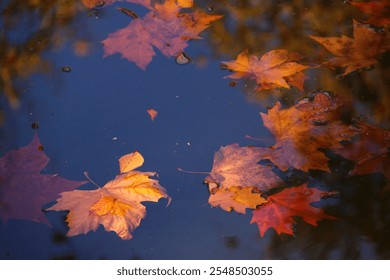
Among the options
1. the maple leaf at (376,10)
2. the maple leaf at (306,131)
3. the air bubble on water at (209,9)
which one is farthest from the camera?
the air bubble on water at (209,9)

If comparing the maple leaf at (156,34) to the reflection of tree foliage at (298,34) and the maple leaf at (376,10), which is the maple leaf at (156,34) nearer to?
the reflection of tree foliage at (298,34)

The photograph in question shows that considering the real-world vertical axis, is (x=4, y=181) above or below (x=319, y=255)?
above

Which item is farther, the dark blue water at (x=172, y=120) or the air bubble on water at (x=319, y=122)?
the air bubble on water at (x=319, y=122)

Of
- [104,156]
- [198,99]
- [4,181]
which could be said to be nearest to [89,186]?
[104,156]

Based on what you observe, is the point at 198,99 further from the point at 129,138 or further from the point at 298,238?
the point at 298,238

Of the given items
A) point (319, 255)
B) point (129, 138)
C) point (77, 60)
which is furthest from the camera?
point (77, 60)

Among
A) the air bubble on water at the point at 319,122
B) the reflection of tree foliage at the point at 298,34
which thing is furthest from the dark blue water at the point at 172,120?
the air bubble on water at the point at 319,122

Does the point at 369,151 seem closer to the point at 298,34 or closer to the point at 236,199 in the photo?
the point at 236,199
